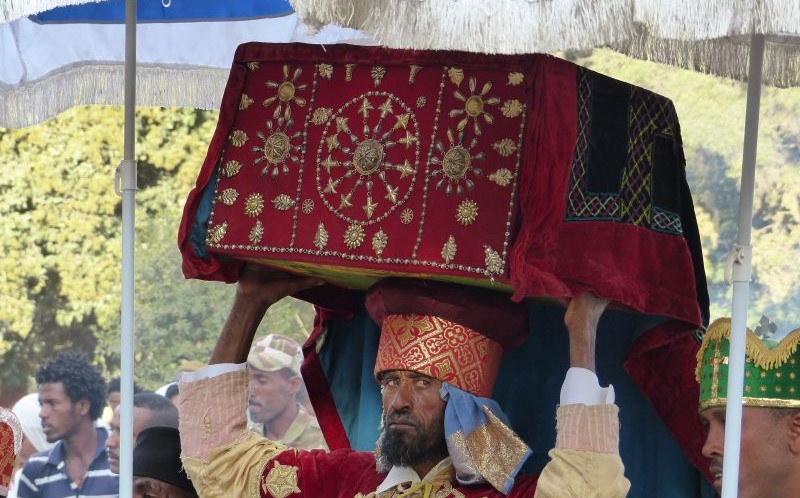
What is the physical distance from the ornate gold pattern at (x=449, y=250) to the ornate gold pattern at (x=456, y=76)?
467mm

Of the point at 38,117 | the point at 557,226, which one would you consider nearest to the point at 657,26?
the point at 557,226

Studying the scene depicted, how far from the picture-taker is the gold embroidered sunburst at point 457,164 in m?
4.57

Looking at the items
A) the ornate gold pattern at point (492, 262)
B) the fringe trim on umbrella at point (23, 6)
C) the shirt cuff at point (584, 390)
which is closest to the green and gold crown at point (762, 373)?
the shirt cuff at point (584, 390)

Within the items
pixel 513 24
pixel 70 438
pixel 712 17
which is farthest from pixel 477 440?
pixel 70 438

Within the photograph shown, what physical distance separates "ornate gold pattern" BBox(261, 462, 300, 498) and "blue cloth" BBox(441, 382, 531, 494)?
598mm

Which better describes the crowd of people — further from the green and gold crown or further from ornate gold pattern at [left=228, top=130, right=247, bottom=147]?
ornate gold pattern at [left=228, top=130, right=247, bottom=147]

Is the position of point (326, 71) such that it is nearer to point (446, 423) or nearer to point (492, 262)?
point (492, 262)

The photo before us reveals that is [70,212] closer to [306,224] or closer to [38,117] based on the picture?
[38,117]

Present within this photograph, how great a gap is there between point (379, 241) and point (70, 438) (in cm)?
429

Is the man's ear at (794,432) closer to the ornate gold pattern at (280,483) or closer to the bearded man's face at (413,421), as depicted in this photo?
the bearded man's face at (413,421)

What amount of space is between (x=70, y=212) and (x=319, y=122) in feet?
31.3

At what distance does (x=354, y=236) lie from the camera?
4.68m

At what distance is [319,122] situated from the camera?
4.81 meters

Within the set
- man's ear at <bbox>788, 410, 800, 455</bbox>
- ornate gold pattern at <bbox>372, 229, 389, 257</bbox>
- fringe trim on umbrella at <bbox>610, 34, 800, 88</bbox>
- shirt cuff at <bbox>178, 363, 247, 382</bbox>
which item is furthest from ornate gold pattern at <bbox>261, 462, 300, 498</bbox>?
fringe trim on umbrella at <bbox>610, 34, 800, 88</bbox>
